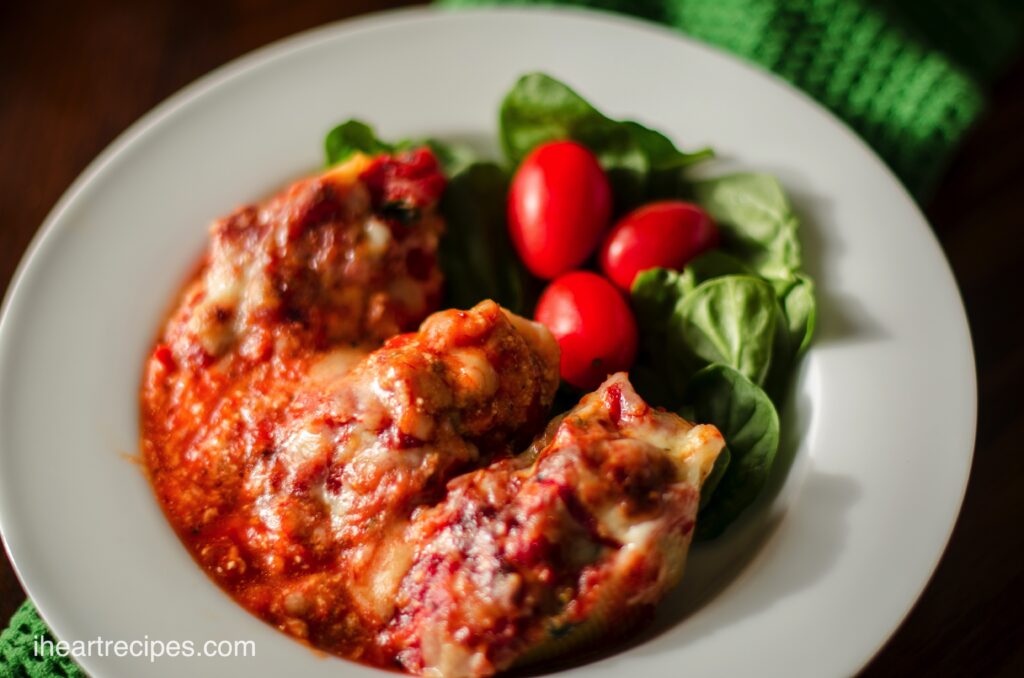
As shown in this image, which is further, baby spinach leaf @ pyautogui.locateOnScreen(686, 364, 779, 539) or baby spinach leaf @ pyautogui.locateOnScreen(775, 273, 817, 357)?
baby spinach leaf @ pyautogui.locateOnScreen(775, 273, 817, 357)

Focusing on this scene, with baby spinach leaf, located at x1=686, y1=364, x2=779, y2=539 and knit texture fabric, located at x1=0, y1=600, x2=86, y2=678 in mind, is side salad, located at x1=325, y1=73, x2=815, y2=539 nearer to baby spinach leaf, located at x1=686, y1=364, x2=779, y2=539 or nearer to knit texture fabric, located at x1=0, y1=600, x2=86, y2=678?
baby spinach leaf, located at x1=686, y1=364, x2=779, y2=539

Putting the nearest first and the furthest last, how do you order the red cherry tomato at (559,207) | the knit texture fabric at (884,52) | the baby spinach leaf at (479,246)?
the red cherry tomato at (559,207) < the baby spinach leaf at (479,246) < the knit texture fabric at (884,52)

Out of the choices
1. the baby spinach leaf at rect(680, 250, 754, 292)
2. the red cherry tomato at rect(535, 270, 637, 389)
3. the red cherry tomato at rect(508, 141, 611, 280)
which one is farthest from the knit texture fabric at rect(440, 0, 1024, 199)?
the red cherry tomato at rect(535, 270, 637, 389)

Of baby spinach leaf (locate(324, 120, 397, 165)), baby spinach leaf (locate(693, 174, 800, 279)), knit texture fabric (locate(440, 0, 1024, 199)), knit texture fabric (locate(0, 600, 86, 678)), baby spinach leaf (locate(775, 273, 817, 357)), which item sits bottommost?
knit texture fabric (locate(0, 600, 86, 678))

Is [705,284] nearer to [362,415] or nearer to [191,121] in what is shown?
[362,415]

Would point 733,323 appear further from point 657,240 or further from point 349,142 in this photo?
point 349,142

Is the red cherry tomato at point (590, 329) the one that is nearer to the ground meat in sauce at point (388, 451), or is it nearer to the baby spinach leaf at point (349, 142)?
the ground meat in sauce at point (388, 451)

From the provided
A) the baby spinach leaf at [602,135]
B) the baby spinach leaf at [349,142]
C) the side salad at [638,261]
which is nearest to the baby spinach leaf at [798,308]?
the side salad at [638,261]

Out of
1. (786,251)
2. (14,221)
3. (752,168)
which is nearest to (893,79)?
(752,168)
